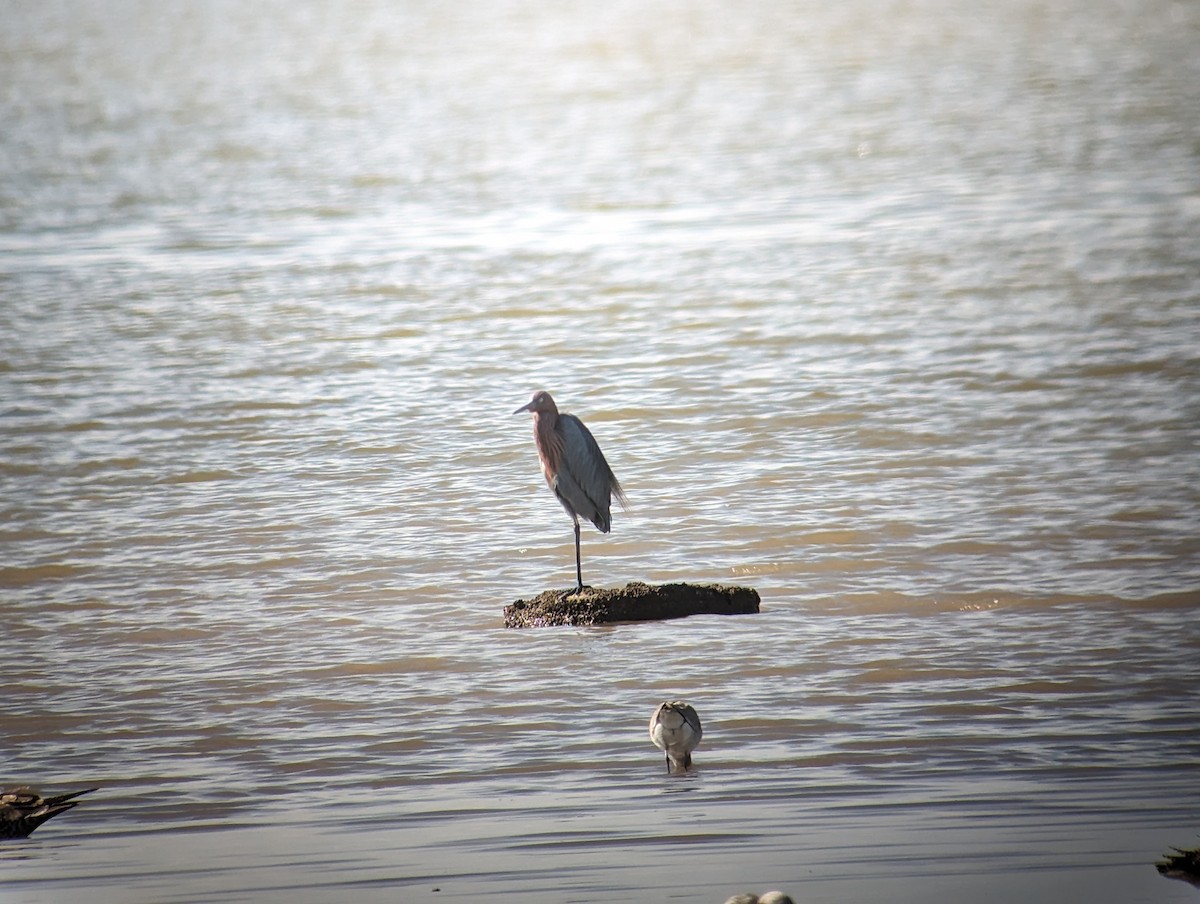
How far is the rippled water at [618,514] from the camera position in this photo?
16.8ft

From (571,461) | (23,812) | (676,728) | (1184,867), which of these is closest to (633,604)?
(571,461)

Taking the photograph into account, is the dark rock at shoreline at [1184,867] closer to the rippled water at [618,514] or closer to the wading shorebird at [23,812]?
the rippled water at [618,514]

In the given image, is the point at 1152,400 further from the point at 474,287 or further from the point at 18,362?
the point at 18,362

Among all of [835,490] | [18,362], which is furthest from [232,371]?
[835,490]

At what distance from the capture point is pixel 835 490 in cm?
969

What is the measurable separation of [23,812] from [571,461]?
3278 millimetres

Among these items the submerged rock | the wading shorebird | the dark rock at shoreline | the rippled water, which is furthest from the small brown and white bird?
the wading shorebird

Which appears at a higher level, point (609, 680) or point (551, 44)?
point (551, 44)

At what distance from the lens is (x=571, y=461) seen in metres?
7.78

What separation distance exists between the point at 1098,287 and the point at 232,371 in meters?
7.81

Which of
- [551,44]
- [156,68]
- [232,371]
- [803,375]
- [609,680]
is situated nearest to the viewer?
[609,680]

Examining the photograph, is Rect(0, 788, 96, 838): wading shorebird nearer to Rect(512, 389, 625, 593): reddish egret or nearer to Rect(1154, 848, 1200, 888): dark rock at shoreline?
Rect(512, 389, 625, 593): reddish egret

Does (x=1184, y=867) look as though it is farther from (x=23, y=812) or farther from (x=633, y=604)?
(x=23, y=812)

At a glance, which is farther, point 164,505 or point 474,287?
point 474,287
